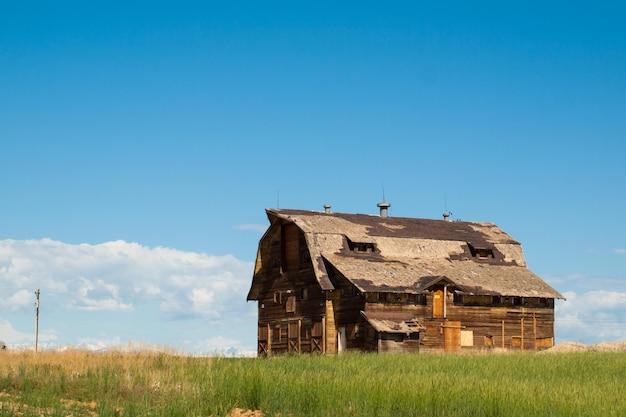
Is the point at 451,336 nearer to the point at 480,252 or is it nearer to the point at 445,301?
the point at 445,301

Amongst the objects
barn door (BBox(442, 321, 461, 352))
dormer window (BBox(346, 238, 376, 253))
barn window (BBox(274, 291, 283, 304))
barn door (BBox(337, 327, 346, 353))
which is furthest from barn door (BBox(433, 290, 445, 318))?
barn window (BBox(274, 291, 283, 304))

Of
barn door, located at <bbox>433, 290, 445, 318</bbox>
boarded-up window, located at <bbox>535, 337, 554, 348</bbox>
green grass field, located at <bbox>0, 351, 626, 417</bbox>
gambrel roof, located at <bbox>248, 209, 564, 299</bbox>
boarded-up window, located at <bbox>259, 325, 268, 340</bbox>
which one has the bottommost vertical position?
green grass field, located at <bbox>0, 351, 626, 417</bbox>

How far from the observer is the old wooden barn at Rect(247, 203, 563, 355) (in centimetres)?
4881

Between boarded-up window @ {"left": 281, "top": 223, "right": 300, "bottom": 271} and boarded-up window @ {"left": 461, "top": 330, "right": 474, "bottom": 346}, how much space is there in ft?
31.1

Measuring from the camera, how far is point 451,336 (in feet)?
166

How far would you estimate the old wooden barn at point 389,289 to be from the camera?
48812mm

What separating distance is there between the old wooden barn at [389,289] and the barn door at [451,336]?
0.17ft

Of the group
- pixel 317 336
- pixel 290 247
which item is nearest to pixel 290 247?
pixel 290 247

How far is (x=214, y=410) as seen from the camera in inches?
904

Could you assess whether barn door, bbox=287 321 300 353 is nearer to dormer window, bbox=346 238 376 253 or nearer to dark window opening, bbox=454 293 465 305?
dormer window, bbox=346 238 376 253

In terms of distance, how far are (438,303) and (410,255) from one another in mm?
3907

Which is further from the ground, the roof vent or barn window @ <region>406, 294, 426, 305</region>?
the roof vent

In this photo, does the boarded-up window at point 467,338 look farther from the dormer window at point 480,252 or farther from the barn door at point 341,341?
the barn door at point 341,341

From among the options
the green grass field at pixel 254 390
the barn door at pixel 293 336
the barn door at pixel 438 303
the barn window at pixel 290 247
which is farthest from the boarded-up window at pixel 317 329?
the green grass field at pixel 254 390
